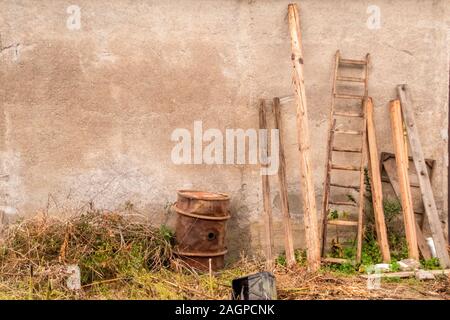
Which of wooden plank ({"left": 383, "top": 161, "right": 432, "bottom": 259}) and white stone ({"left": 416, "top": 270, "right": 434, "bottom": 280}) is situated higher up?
wooden plank ({"left": 383, "top": 161, "right": 432, "bottom": 259})

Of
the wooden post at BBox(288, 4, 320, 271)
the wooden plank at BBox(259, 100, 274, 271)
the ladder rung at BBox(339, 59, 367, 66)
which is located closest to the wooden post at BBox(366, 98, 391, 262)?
the ladder rung at BBox(339, 59, 367, 66)

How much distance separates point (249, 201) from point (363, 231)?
4.68ft

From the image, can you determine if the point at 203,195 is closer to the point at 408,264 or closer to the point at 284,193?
the point at 284,193

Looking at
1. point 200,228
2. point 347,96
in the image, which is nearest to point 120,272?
point 200,228

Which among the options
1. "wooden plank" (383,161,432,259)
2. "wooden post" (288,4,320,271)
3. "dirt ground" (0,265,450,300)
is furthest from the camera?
"wooden plank" (383,161,432,259)

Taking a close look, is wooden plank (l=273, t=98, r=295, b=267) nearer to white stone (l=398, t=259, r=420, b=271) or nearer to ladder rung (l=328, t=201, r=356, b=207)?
ladder rung (l=328, t=201, r=356, b=207)

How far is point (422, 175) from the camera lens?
23.6 ft

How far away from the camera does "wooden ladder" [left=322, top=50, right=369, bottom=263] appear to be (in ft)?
23.2

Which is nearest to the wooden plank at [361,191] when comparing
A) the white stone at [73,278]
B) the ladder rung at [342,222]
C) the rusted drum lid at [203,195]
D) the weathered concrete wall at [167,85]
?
the ladder rung at [342,222]

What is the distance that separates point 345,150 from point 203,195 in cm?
183

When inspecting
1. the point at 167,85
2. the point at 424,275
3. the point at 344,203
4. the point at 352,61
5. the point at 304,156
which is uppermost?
the point at 352,61
